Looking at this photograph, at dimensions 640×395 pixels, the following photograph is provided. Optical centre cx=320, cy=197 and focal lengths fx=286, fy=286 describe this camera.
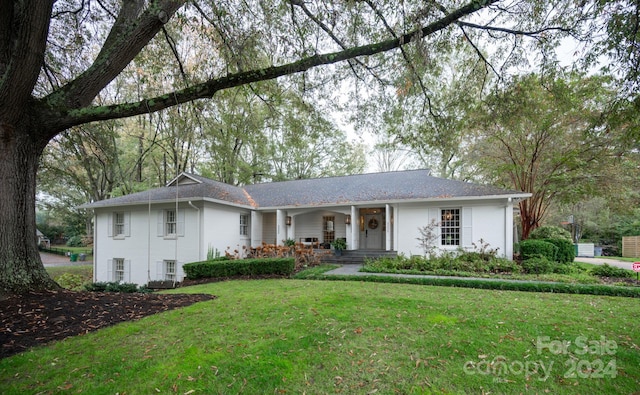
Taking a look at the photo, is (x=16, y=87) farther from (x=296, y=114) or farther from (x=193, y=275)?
(x=193, y=275)

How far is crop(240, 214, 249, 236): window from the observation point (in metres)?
14.7

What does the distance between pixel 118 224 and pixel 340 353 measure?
14467 millimetres

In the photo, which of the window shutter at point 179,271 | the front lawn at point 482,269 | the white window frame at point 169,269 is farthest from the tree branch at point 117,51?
the white window frame at point 169,269

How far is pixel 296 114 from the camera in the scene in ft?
25.8

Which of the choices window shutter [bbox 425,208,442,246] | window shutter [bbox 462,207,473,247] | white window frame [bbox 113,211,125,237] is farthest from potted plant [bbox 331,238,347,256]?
white window frame [bbox 113,211,125,237]

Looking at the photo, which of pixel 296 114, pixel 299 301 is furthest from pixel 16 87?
pixel 299 301

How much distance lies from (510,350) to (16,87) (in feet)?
26.3

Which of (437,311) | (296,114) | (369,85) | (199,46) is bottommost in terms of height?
(437,311)

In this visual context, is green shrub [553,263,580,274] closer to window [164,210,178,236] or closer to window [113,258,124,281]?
window [164,210,178,236]

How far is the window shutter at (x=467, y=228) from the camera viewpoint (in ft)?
39.7

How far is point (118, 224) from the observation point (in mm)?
13820

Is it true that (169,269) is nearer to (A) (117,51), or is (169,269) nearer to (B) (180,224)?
(B) (180,224)

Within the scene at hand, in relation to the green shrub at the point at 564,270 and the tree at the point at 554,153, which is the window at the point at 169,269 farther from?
the green shrub at the point at 564,270

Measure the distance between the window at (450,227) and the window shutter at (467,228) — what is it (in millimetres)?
270
